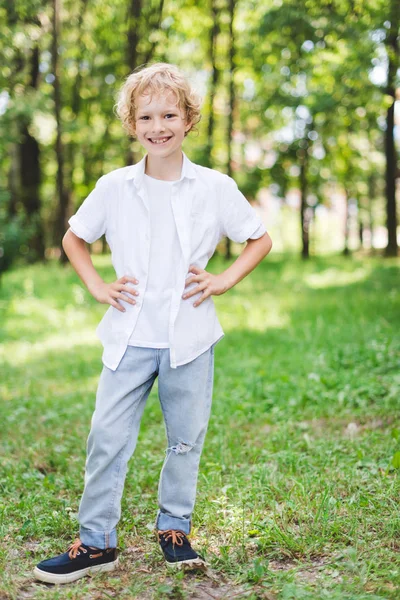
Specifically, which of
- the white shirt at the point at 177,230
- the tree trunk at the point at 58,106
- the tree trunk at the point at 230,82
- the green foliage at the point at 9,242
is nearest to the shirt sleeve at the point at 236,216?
the white shirt at the point at 177,230

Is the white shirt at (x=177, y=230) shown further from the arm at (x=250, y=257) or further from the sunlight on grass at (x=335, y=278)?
the sunlight on grass at (x=335, y=278)

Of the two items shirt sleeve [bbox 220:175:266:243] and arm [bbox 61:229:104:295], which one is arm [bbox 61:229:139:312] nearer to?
arm [bbox 61:229:104:295]

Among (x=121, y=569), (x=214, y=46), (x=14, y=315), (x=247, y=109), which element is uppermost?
(x=214, y=46)

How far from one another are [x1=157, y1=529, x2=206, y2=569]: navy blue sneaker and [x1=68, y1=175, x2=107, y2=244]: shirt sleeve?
131 cm

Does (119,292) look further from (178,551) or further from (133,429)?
(178,551)

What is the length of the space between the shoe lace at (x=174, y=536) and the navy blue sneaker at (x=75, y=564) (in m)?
0.23

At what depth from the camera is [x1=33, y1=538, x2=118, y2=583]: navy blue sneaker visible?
9.32 feet

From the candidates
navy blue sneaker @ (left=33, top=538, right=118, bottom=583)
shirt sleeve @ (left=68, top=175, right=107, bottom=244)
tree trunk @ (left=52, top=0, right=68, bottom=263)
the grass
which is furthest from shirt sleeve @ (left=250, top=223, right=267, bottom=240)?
tree trunk @ (left=52, top=0, right=68, bottom=263)

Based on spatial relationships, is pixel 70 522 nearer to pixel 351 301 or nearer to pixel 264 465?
pixel 264 465

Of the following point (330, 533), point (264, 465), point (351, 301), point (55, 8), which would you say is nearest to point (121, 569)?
point (330, 533)

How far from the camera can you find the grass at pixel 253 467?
284cm

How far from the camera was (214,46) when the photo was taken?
19.2 m

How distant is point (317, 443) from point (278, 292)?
761cm

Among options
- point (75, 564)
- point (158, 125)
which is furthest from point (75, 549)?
point (158, 125)
